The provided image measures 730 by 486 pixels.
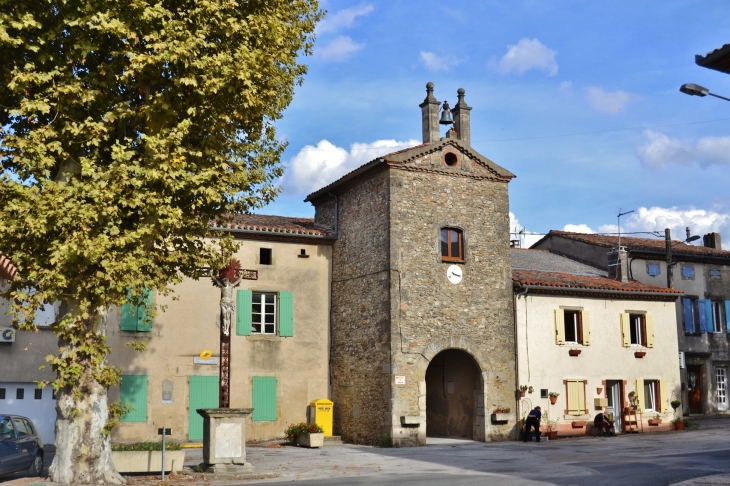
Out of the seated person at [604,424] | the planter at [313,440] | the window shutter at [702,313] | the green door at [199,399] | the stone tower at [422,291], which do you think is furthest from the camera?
the window shutter at [702,313]

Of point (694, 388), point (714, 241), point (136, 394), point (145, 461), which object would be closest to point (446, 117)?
point (136, 394)

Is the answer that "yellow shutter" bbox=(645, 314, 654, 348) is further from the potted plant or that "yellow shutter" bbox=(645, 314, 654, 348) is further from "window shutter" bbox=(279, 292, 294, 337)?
"window shutter" bbox=(279, 292, 294, 337)

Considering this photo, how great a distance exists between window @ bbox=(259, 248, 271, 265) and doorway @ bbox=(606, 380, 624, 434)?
12.0m

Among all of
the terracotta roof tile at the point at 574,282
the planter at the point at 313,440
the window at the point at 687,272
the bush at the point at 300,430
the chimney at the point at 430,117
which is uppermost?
the chimney at the point at 430,117

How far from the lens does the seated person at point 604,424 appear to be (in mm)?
24750

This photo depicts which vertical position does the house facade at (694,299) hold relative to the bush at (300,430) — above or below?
above

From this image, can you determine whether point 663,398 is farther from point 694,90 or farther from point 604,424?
point 694,90

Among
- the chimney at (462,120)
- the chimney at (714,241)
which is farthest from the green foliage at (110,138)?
the chimney at (714,241)

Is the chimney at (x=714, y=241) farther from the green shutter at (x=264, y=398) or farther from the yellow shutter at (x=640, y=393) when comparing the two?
the green shutter at (x=264, y=398)

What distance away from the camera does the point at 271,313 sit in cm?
2409

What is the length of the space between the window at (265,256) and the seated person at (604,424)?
11.7 meters

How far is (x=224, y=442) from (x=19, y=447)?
378 cm

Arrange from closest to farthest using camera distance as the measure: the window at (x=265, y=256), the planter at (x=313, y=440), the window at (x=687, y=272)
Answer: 1. the planter at (x=313, y=440)
2. the window at (x=265, y=256)
3. the window at (x=687, y=272)

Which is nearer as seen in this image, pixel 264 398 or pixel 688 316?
pixel 264 398
